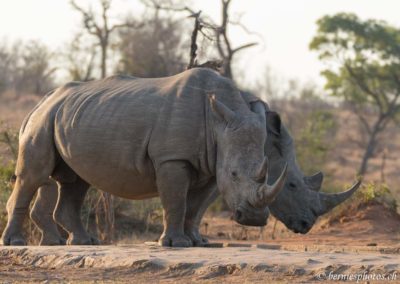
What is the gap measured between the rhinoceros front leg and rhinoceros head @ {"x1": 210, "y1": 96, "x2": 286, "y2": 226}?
1.17 feet

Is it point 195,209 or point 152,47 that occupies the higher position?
point 195,209

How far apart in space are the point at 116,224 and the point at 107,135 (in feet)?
18.7

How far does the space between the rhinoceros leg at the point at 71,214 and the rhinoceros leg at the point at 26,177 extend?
36cm

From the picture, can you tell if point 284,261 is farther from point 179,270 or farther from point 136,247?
point 136,247

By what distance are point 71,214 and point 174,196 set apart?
1916 mm

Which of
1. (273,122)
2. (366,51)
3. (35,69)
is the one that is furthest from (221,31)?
(35,69)

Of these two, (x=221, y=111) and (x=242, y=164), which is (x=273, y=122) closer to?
(x=221, y=111)

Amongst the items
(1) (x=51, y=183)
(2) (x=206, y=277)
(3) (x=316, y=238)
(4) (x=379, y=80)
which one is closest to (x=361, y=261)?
(2) (x=206, y=277)

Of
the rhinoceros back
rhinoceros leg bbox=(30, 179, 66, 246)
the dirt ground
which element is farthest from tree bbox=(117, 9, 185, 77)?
the dirt ground

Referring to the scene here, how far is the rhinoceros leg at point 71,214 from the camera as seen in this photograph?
38.2ft

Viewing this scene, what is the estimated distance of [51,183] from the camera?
→ 11969 mm

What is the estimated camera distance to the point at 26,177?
11492 mm

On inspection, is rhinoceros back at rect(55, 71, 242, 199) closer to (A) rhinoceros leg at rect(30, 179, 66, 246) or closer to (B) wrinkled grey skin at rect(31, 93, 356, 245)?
(B) wrinkled grey skin at rect(31, 93, 356, 245)

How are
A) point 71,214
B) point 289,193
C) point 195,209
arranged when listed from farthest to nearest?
point 71,214, point 195,209, point 289,193
